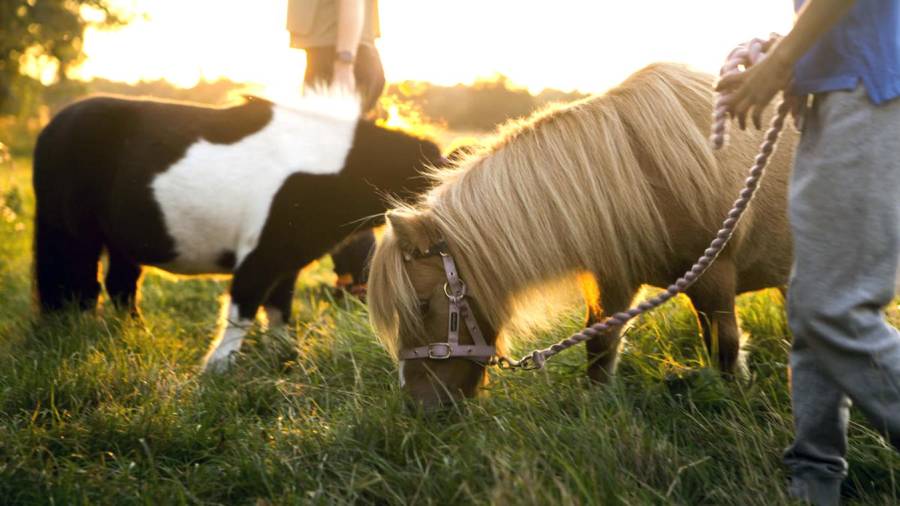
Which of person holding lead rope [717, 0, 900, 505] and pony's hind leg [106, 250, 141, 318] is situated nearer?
person holding lead rope [717, 0, 900, 505]

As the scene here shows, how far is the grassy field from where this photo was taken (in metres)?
2.22

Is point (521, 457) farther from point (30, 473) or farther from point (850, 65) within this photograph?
point (30, 473)

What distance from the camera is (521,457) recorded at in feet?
7.22

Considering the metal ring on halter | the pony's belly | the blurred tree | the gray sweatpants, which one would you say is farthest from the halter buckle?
the blurred tree

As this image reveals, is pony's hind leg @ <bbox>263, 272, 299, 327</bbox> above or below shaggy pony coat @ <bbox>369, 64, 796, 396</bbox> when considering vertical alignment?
below

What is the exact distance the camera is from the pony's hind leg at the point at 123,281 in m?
4.68

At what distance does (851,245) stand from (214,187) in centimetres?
292

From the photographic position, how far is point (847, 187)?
75.7 inches

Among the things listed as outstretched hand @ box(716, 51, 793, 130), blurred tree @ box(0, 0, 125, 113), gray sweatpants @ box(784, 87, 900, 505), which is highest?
outstretched hand @ box(716, 51, 793, 130)

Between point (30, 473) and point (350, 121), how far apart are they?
219cm

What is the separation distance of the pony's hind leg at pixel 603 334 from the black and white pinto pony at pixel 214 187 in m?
1.19

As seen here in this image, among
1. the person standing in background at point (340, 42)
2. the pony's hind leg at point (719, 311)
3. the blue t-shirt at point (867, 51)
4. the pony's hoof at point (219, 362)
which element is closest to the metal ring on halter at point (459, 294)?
the pony's hind leg at point (719, 311)

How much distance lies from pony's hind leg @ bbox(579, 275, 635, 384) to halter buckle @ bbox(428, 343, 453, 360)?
52 cm

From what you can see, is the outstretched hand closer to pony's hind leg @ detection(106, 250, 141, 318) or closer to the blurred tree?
pony's hind leg @ detection(106, 250, 141, 318)
